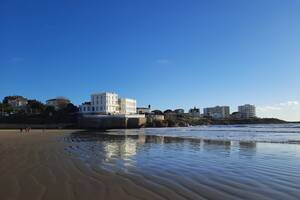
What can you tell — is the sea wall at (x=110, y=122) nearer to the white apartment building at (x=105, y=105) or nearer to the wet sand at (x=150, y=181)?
the white apartment building at (x=105, y=105)

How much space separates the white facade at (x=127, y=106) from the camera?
137m

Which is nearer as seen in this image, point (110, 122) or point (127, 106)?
point (110, 122)

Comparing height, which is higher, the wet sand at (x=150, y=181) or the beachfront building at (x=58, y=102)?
the beachfront building at (x=58, y=102)

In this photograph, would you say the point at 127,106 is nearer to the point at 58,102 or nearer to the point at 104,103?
the point at 104,103

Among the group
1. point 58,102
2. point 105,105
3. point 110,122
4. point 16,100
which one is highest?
point 16,100

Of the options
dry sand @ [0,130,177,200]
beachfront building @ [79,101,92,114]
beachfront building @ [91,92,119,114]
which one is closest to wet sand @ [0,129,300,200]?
dry sand @ [0,130,177,200]

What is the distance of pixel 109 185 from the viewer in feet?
26.6

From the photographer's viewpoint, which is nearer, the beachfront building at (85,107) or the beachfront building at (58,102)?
the beachfront building at (85,107)

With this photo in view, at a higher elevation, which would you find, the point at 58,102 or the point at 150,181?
the point at 58,102

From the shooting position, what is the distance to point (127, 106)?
5531 inches

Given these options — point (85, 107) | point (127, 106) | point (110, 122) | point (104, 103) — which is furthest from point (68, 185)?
point (127, 106)

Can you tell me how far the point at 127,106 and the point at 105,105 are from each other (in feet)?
56.2


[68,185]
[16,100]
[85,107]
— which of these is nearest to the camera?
[68,185]

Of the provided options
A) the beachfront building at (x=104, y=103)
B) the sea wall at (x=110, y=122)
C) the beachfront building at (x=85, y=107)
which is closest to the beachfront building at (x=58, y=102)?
the beachfront building at (x=85, y=107)
